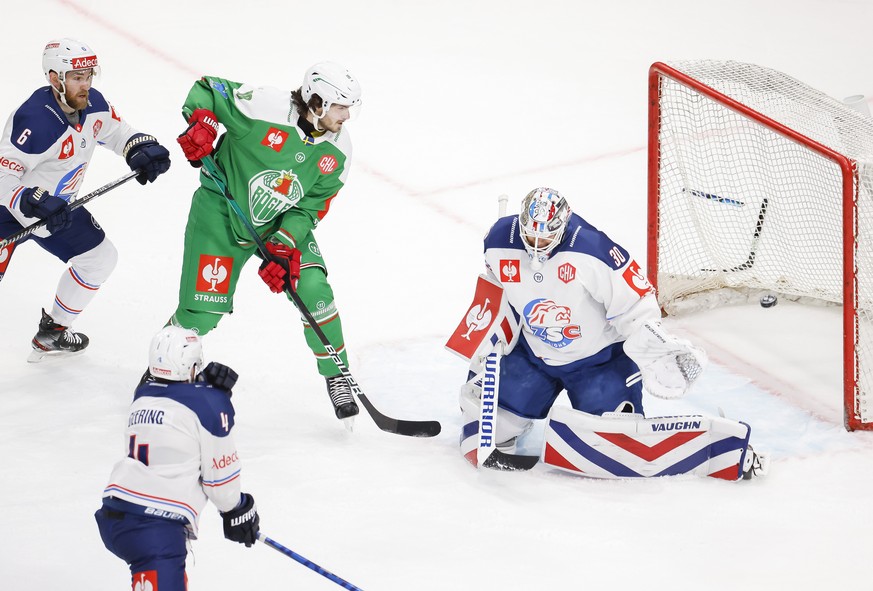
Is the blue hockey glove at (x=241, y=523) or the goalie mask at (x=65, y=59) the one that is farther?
the goalie mask at (x=65, y=59)

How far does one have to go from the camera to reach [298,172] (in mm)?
3607

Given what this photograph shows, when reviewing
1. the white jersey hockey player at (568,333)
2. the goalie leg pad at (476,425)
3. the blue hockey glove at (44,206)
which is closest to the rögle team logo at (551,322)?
the white jersey hockey player at (568,333)

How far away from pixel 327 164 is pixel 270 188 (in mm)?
197

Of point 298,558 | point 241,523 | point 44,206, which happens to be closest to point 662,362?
point 298,558

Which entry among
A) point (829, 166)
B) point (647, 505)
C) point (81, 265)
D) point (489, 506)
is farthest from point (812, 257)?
point (81, 265)

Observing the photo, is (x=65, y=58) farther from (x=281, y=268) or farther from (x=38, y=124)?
(x=281, y=268)

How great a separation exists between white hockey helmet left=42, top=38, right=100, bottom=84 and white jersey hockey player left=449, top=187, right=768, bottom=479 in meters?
1.42

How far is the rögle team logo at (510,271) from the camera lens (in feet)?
11.3

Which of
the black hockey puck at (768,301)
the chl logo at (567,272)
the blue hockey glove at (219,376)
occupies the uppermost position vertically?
the chl logo at (567,272)

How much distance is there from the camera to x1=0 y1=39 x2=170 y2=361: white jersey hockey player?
3635mm

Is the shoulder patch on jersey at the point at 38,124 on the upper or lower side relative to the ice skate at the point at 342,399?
upper

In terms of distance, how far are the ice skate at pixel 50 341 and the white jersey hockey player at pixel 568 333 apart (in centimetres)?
155

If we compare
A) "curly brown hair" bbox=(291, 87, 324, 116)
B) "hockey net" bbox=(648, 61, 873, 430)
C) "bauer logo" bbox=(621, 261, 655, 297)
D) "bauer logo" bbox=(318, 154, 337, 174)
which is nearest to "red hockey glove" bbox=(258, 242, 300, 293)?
"bauer logo" bbox=(318, 154, 337, 174)

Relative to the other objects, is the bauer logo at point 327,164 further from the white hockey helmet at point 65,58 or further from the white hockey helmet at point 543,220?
the white hockey helmet at point 65,58
